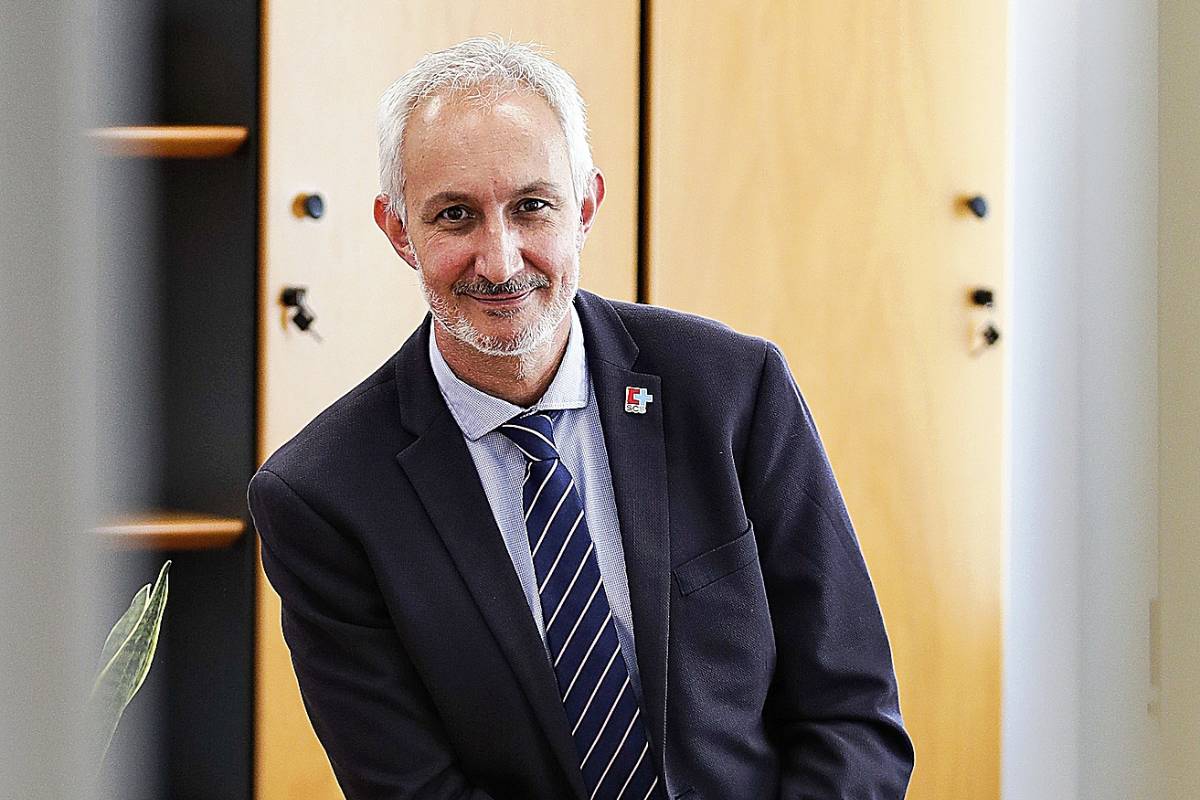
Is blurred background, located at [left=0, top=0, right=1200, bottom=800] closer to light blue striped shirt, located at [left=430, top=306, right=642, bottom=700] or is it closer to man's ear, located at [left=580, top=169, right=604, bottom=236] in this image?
light blue striped shirt, located at [left=430, top=306, right=642, bottom=700]

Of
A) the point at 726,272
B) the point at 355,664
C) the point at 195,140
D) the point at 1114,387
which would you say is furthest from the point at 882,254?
the point at 1114,387

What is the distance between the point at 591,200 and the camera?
4.66ft

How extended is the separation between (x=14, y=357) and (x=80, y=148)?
2 centimetres

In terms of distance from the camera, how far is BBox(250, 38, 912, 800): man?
1.29 meters

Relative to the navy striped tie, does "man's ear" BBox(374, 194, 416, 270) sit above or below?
above

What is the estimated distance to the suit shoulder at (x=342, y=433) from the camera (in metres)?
1.32

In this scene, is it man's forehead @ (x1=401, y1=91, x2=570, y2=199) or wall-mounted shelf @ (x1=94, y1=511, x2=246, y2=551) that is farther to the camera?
wall-mounted shelf @ (x1=94, y1=511, x2=246, y2=551)

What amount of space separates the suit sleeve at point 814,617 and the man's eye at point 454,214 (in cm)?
34

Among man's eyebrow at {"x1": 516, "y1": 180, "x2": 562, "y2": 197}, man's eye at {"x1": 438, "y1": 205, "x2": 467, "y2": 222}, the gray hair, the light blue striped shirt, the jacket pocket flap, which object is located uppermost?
the gray hair

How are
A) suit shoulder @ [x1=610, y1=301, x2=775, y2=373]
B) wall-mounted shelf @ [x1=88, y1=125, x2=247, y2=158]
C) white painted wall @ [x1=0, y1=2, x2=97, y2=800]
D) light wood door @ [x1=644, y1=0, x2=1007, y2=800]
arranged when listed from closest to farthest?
white painted wall @ [x1=0, y1=2, x2=97, y2=800] < suit shoulder @ [x1=610, y1=301, x2=775, y2=373] < wall-mounted shelf @ [x1=88, y1=125, x2=247, y2=158] < light wood door @ [x1=644, y1=0, x2=1007, y2=800]

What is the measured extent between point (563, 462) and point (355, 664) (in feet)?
0.92

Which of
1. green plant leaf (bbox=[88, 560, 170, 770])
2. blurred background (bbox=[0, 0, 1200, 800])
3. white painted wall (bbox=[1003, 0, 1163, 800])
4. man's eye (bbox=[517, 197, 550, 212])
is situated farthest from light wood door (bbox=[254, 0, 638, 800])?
white painted wall (bbox=[1003, 0, 1163, 800])

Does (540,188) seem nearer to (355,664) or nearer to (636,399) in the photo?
(636,399)

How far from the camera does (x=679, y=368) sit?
139cm
